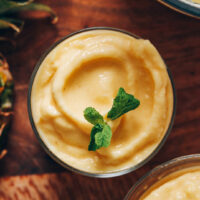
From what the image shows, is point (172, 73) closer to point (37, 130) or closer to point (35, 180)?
point (37, 130)

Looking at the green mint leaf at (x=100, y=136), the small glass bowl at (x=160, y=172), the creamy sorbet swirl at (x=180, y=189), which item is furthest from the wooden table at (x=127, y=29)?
the green mint leaf at (x=100, y=136)

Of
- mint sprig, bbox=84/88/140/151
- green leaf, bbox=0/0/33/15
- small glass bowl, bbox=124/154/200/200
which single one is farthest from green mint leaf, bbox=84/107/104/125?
green leaf, bbox=0/0/33/15

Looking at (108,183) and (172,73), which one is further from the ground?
(172,73)

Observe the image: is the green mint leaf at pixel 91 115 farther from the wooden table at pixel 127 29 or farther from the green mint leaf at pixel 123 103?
the wooden table at pixel 127 29

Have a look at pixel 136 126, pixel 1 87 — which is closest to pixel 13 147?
pixel 1 87

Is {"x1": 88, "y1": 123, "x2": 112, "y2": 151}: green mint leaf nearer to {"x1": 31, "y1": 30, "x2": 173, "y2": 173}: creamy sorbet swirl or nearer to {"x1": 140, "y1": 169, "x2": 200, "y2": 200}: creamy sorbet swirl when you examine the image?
{"x1": 31, "y1": 30, "x2": 173, "y2": 173}: creamy sorbet swirl
